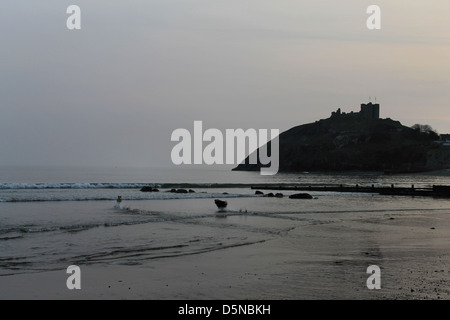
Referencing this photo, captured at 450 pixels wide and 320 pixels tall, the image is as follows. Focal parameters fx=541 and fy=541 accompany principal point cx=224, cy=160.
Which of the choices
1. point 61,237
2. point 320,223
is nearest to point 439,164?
point 320,223

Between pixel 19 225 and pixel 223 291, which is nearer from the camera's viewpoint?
pixel 223 291

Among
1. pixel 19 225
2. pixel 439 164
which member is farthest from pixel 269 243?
pixel 439 164

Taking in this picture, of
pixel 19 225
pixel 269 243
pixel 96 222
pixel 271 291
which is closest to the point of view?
pixel 271 291

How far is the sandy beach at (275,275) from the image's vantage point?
12.8 m

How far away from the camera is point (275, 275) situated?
591 inches

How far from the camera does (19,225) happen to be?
2652 cm

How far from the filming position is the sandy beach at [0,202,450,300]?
503 inches

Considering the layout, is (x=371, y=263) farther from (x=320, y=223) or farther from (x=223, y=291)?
(x=320, y=223)
